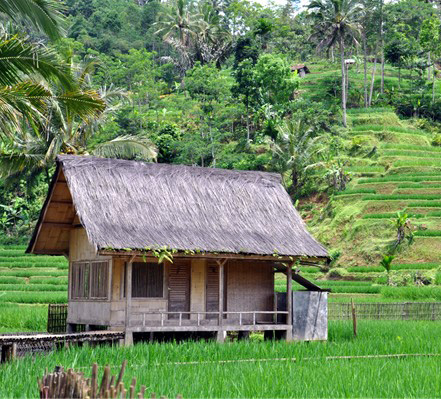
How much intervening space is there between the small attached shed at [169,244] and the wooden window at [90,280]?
0.02 metres

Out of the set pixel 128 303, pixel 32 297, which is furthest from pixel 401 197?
pixel 128 303

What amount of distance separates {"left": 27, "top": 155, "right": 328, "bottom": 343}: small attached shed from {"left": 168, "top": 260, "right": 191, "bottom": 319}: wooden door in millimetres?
26

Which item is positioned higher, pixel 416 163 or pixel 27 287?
pixel 416 163

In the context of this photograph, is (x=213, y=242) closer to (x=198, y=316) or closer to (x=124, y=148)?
(x=198, y=316)

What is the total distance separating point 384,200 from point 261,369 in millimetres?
28291

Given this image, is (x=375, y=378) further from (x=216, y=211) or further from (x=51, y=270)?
(x=51, y=270)

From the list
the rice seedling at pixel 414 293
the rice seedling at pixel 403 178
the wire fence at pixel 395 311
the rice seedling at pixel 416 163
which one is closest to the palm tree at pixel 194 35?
the rice seedling at pixel 416 163

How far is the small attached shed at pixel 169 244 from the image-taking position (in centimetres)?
1780

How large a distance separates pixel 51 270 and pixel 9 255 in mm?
3613

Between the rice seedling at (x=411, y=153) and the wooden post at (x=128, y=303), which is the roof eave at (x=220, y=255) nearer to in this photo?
the wooden post at (x=128, y=303)

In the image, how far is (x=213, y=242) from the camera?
1831 cm

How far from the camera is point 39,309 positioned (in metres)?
24.2

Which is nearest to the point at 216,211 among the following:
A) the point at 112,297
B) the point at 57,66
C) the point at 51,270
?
the point at 112,297

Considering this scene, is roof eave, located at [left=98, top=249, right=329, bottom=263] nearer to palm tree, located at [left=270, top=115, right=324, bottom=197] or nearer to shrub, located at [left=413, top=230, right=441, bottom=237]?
shrub, located at [left=413, top=230, right=441, bottom=237]
